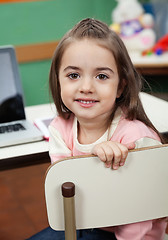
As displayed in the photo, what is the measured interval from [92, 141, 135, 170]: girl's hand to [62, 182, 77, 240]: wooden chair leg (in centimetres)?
9

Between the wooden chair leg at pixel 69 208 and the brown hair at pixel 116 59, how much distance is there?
39 centimetres

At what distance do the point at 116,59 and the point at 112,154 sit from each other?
0.31 meters

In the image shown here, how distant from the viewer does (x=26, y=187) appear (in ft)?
8.66

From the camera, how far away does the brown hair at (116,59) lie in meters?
0.98

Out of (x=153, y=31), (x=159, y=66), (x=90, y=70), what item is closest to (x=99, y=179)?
(x=90, y=70)

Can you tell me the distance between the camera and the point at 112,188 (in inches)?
31.2

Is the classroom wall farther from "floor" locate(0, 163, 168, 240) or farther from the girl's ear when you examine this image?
the girl's ear

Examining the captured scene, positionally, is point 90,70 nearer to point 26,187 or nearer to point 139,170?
point 139,170

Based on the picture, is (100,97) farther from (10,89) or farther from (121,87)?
(10,89)

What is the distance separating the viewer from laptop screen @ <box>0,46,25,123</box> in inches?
59.2

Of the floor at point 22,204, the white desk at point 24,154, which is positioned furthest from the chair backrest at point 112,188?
the floor at point 22,204

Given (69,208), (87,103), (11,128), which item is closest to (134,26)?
(11,128)

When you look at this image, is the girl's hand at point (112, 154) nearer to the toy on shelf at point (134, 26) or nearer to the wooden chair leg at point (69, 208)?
the wooden chair leg at point (69, 208)

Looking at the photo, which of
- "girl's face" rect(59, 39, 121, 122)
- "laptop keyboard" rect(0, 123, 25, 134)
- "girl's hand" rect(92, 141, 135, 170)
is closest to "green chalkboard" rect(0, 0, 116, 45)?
"laptop keyboard" rect(0, 123, 25, 134)
